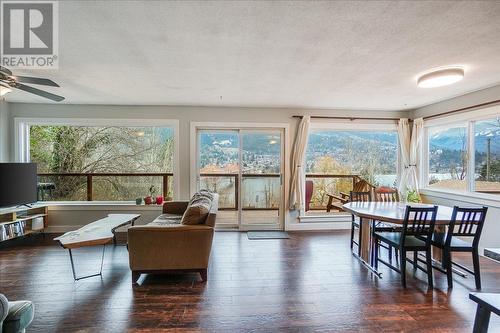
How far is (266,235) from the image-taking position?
473cm

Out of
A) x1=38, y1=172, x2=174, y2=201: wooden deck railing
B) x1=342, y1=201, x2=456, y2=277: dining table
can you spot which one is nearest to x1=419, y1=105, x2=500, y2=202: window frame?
x1=342, y1=201, x2=456, y2=277: dining table

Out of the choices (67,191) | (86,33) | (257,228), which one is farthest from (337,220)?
(67,191)

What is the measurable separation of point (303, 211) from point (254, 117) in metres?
2.14

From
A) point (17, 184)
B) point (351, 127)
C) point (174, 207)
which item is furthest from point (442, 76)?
point (17, 184)

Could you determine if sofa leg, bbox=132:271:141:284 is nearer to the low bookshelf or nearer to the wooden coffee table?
the wooden coffee table

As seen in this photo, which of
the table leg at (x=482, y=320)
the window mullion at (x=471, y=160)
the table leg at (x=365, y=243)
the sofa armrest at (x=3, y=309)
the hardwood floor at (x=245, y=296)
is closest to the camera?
the sofa armrest at (x=3, y=309)

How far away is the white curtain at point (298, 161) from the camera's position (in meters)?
5.04

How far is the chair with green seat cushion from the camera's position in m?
1.35

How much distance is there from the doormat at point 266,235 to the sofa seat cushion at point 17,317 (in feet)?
10.9

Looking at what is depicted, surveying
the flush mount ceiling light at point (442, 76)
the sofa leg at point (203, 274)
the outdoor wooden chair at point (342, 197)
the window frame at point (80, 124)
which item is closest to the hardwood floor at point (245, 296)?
the sofa leg at point (203, 274)

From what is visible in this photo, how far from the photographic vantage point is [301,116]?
507cm

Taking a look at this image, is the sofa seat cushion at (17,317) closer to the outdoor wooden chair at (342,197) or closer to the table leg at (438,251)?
the table leg at (438,251)

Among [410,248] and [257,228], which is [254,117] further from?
[410,248]

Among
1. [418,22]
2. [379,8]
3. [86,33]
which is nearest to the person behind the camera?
[379,8]
